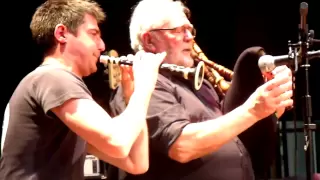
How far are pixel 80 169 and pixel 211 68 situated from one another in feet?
3.73

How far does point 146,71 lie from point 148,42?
0.40 meters

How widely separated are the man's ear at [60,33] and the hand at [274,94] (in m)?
0.64

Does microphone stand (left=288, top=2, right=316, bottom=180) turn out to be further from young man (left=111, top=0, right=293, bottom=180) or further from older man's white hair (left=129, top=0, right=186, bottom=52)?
older man's white hair (left=129, top=0, right=186, bottom=52)

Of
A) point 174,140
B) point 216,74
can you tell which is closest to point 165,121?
point 174,140

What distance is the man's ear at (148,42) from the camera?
7.39 feet

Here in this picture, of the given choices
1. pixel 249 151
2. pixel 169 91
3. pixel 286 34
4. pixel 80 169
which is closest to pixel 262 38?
pixel 286 34

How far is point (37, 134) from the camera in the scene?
5.59 ft

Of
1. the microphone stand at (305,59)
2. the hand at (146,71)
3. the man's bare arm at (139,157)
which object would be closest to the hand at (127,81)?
the hand at (146,71)

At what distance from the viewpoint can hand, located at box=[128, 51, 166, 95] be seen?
1823 mm

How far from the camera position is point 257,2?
3750mm

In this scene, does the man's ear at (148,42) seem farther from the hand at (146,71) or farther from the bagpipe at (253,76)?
the hand at (146,71)

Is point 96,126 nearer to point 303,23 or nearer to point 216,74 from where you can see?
point 303,23

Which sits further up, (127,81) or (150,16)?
(150,16)

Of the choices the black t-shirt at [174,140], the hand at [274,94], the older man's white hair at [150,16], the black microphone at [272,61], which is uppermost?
the older man's white hair at [150,16]
